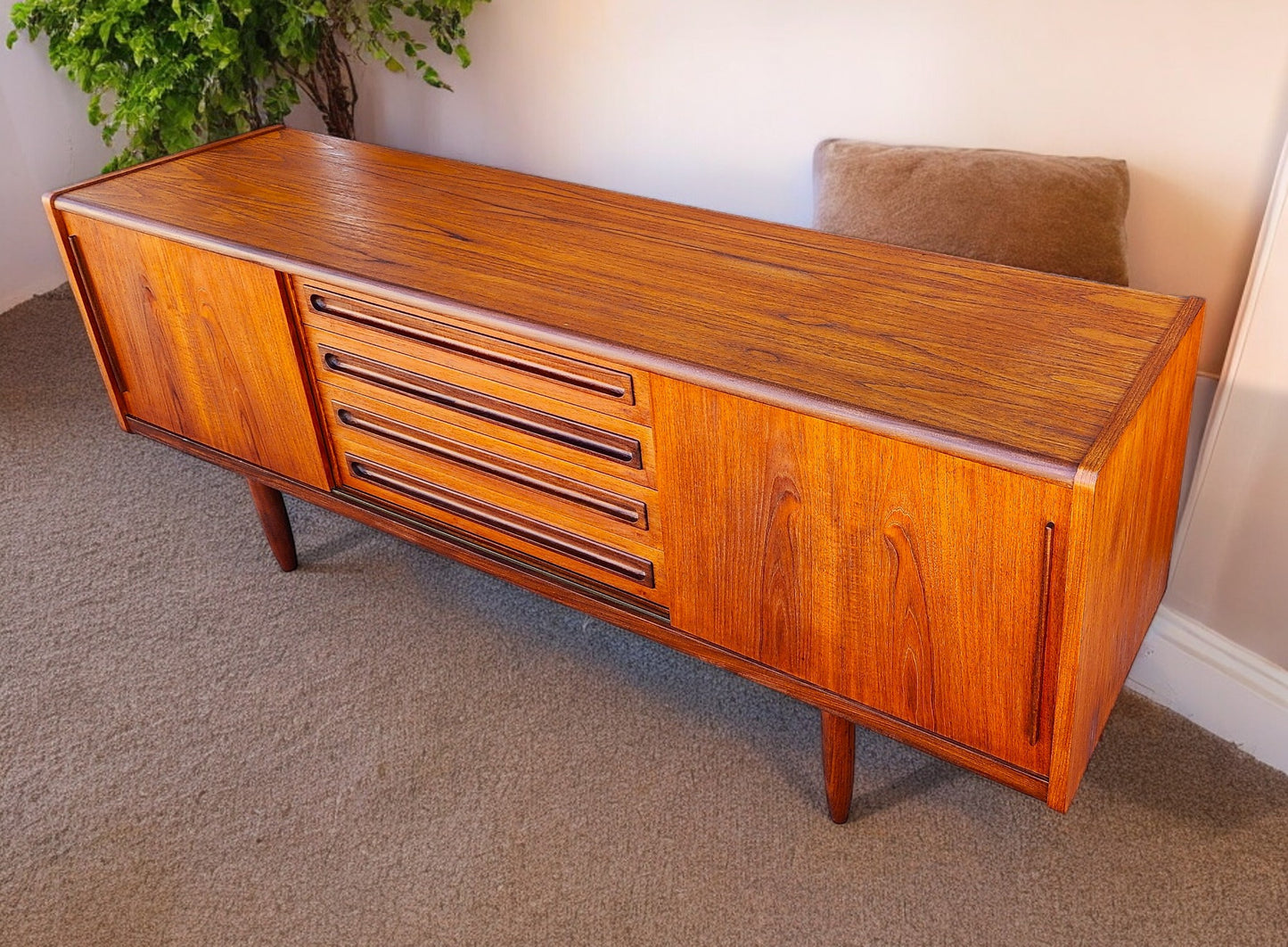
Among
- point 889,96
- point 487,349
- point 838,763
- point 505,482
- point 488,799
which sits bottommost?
point 488,799

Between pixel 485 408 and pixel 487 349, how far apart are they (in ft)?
0.30

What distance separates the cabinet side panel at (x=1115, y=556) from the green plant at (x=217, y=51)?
5.15 ft

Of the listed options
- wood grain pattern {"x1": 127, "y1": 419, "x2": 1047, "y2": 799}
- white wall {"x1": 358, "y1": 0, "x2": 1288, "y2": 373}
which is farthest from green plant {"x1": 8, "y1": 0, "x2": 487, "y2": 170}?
wood grain pattern {"x1": 127, "y1": 419, "x2": 1047, "y2": 799}

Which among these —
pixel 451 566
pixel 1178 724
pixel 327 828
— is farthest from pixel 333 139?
Result: pixel 1178 724

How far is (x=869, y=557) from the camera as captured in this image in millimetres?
1217

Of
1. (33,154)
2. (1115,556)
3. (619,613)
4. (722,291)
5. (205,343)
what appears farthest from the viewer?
(33,154)

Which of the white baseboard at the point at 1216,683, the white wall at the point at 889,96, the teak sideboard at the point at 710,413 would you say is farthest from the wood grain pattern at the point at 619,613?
the white wall at the point at 889,96

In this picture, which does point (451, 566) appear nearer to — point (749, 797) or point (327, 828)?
point (327, 828)

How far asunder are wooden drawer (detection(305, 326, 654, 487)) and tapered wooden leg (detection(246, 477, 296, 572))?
38cm

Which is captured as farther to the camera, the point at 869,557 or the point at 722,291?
the point at 722,291

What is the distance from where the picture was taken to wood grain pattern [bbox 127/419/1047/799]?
128 cm

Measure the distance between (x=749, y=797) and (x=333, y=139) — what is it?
1333 millimetres

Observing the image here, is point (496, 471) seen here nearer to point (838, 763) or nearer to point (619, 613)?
point (619, 613)

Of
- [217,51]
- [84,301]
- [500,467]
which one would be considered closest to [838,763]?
[500,467]
